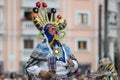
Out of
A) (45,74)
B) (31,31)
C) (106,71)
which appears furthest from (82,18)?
(45,74)

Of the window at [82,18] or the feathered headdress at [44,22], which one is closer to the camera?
the feathered headdress at [44,22]

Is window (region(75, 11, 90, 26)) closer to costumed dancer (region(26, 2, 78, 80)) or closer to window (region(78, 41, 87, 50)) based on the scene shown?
window (region(78, 41, 87, 50))

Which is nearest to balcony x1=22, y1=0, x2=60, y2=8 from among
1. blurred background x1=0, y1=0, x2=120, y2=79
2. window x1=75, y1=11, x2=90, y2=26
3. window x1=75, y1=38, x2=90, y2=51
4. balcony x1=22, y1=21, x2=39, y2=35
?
blurred background x1=0, y1=0, x2=120, y2=79

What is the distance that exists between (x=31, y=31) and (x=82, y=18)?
3.89 metres

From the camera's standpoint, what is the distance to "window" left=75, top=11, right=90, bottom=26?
43719 millimetres

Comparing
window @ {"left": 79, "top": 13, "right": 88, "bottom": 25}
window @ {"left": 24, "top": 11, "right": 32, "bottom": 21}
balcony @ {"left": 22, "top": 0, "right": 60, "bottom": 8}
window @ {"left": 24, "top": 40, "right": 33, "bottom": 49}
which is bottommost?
window @ {"left": 24, "top": 40, "right": 33, "bottom": 49}

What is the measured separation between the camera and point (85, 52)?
4406 cm

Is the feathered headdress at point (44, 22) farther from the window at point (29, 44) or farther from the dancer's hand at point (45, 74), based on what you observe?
the window at point (29, 44)

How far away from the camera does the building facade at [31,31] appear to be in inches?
1668

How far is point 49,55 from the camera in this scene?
29.0 ft

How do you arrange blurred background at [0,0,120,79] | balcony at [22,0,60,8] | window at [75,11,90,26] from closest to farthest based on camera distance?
balcony at [22,0,60,8] < blurred background at [0,0,120,79] < window at [75,11,90,26]

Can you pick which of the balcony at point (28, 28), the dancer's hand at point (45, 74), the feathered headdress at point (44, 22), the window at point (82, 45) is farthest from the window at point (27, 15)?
the dancer's hand at point (45, 74)

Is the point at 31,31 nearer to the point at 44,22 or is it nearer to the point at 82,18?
the point at 82,18

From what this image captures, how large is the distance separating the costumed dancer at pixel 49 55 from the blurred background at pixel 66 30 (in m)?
32.2
